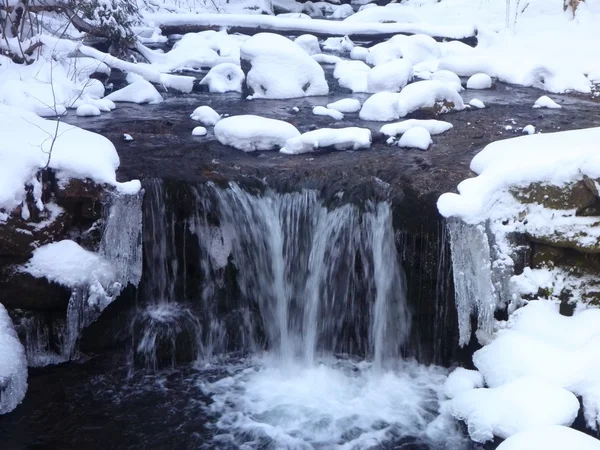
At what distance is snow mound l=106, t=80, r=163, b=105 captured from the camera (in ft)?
25.1

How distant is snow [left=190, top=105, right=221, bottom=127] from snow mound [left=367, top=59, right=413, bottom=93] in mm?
2301

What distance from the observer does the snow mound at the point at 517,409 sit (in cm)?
365

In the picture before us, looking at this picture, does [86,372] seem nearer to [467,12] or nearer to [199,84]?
[199,84]

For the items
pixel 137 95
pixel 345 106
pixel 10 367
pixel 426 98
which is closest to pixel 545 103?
pixel 426 98

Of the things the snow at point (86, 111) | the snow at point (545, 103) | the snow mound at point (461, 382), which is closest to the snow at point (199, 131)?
the snow at point (86, 111)

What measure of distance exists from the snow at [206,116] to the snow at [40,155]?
5.14 ft

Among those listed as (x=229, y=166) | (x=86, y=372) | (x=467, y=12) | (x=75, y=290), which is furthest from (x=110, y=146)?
(x=467, y=12)

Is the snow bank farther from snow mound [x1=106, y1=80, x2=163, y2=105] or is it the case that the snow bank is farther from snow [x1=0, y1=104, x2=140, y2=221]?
snow mound [x1=106, y1=80, x2=163, y2=105]

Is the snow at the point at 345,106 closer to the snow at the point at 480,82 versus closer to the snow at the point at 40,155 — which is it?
the snow at the point at 480,82

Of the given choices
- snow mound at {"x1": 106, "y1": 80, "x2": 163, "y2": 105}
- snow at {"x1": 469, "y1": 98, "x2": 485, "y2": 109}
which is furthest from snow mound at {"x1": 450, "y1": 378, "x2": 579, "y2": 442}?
snow mound at {"x1": 106, "y1": 80, "x2": 163, "y2": 105}

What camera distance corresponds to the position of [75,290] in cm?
451

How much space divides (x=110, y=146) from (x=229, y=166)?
0.96 metres

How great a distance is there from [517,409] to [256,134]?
10.6ft

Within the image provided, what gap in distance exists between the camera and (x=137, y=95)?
25.2 ft
